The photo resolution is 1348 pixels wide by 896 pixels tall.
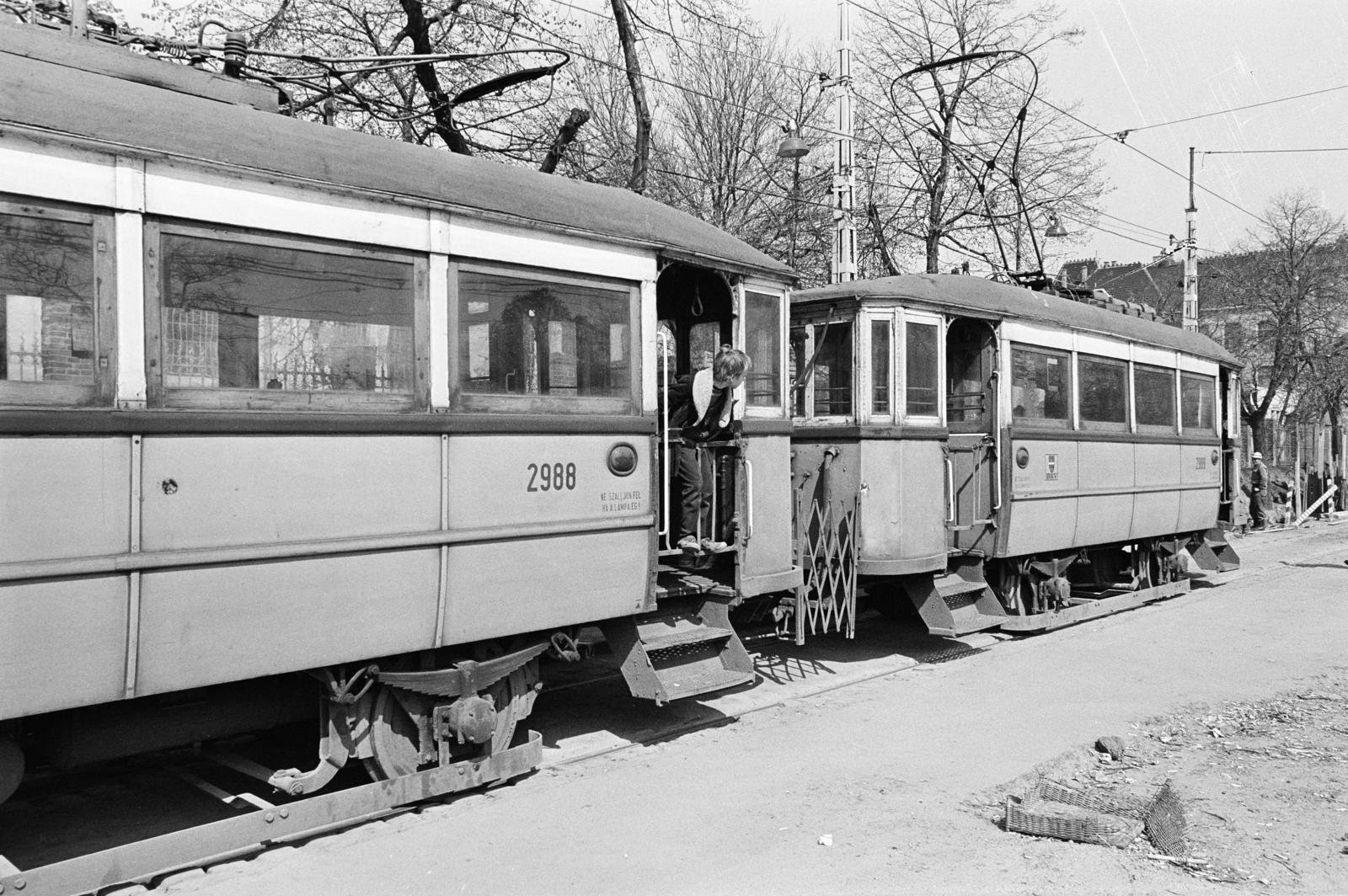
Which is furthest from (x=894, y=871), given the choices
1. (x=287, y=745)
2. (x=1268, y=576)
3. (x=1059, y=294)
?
(x=1268, y=576)

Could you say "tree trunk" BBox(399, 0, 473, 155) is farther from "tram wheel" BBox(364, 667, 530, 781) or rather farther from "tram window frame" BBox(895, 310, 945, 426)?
"tram wheel" BBox(364, 667, 530, 781)

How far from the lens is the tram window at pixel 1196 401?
1357 centimetres

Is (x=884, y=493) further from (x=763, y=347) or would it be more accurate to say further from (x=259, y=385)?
(x=259, y=385)

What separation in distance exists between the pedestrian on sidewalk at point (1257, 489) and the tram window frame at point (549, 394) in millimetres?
17976

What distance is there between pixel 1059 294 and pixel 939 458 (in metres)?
3.95

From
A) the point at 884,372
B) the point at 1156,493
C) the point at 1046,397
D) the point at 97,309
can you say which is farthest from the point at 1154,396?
the point at 97,309

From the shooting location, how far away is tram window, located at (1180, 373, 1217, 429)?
13.6 metres

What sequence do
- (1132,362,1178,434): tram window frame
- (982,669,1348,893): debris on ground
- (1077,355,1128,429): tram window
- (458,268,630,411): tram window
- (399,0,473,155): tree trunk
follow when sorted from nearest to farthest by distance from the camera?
(982,669,1348,893): debris on ground < (458,268,630,411): tram window < (1077,355,1128,429): tram window < (1132,362,1178,434): tram window frame < (399,0,473,155): tree trunk

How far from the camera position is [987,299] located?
32.8ft

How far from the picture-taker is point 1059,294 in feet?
40.0

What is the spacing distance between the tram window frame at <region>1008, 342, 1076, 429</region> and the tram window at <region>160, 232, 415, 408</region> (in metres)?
6.77

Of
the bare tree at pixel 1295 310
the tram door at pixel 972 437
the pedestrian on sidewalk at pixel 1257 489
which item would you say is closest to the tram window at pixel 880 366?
the tram door at pixel 972 437

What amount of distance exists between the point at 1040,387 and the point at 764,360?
14.3 ft

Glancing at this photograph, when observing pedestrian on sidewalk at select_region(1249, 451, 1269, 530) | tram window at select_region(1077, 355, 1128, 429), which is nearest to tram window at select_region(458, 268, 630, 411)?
tram window at select_region(1077, 355, 1128, 429)
